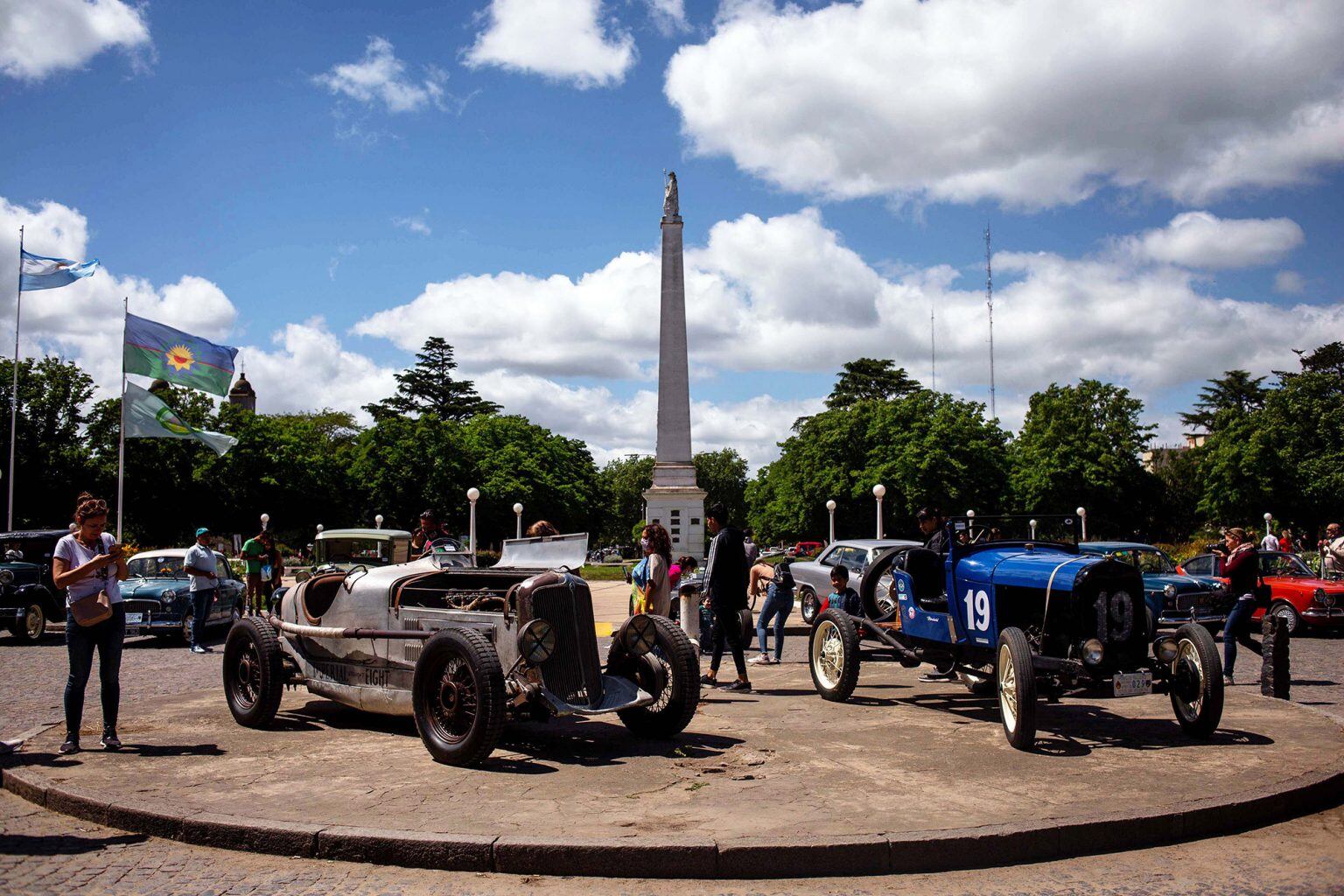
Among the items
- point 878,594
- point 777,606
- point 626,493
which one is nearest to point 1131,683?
point 878,594

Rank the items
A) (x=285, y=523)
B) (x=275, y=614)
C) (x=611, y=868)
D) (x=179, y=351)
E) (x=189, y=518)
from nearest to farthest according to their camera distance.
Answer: (x=611, y=868), (x=275, y=614), (x=179, y=351), (x=189, y=518), (x=285, y=523)

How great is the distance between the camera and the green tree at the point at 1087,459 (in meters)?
61.6

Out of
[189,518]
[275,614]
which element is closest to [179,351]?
[275,614]

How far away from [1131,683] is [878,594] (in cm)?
393

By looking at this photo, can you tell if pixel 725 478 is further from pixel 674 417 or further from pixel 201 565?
pixel 201 565

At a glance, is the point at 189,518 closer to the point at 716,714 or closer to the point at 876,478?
the point at 876,478

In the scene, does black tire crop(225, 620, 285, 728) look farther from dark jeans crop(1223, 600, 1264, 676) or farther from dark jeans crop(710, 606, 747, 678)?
dark jeans crop(1223, 600, 1264, 676)

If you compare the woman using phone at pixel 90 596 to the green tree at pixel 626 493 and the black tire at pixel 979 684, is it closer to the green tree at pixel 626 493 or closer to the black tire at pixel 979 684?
the black tire at pixel 979 684

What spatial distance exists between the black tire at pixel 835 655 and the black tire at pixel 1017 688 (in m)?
2.10

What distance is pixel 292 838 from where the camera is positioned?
555 cm

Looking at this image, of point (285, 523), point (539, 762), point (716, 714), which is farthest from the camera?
point (285, 523)

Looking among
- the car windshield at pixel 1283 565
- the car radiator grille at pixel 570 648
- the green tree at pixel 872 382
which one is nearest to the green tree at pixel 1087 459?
the green tree at pixel 872 382

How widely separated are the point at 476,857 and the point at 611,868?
0.68 m

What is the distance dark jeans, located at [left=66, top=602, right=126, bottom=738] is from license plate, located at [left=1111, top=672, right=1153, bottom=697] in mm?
7389
